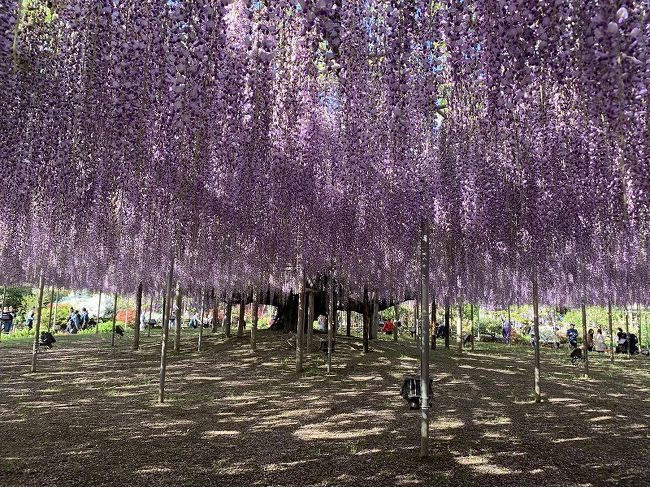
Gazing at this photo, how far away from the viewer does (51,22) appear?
5094 mm

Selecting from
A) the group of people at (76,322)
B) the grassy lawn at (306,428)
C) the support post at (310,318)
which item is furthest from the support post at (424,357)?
the group of people at (76,322)

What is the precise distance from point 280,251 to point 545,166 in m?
5.02

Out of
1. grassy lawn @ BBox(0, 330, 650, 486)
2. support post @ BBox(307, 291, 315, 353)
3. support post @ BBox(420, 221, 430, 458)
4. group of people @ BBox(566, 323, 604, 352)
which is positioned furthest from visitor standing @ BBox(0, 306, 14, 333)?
group of people @ BBox(566, 323, 604, 352)

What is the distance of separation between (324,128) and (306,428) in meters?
4.35

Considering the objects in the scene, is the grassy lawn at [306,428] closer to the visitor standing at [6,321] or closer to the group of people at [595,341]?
the group of people at [595,341]

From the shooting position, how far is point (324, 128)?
24.7 ft

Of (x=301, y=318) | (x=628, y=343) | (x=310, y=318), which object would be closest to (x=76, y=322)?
(x=310, y=318)

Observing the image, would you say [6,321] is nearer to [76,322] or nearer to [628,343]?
[76,322]

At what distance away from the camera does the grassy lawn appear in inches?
195

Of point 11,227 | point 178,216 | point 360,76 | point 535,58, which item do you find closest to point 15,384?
point 11,227

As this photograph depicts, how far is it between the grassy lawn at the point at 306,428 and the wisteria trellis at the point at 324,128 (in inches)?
104

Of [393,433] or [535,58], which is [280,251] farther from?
[535,58]

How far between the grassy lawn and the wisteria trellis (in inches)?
104

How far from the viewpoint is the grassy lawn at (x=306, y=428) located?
494 centimetres
